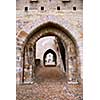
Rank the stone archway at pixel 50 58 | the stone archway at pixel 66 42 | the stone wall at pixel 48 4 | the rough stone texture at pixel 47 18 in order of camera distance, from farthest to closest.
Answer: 1. the stone archway at pixel 50 58
2. the stone archway at pixel 66 42
3. the stone wall at pixel 48 4
4. the rough stone texture at pixel 47 18

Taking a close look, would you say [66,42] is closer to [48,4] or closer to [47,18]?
[47,18]

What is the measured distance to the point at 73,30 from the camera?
11.4 m

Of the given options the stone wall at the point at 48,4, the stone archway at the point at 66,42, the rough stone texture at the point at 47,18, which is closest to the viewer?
the rough stone texture at the point at 47,18

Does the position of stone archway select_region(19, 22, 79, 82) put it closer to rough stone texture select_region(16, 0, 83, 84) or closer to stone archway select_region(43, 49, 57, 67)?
rough stone texture select_region(16, 0, 83, 84)

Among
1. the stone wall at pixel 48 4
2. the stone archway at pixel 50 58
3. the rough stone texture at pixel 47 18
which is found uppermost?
the stone wall at pixel 48 4

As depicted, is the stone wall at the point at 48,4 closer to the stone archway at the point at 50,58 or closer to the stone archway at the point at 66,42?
the stone archway at the point at 66,42

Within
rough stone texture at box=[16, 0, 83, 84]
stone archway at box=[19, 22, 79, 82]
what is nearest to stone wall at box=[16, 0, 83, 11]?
rough stone texture at box=[16, 0, 83, 84]

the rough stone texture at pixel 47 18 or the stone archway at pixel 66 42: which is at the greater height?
Answer: the rough stone texture at pixel 47 18

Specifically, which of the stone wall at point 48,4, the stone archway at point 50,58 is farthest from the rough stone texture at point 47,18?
the stone archway at point 50,58

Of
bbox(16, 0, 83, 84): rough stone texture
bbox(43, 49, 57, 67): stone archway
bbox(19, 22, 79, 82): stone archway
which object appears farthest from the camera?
bbox(43, 49, 57, 67): stone archway
